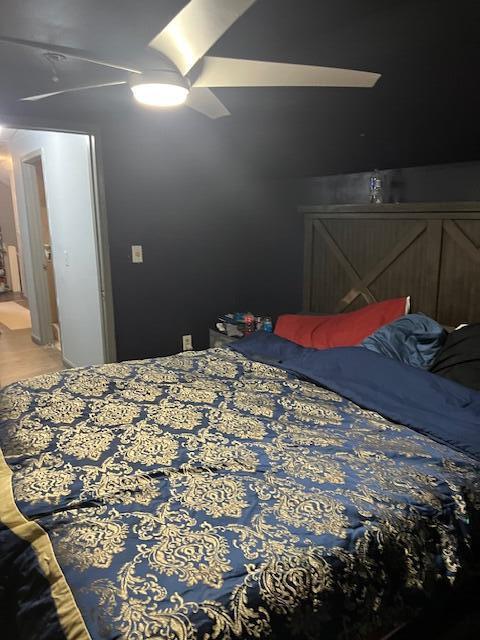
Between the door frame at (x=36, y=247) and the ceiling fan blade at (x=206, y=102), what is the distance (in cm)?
339

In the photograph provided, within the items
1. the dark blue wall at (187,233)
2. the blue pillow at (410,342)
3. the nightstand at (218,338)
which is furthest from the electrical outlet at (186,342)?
the blue pillow at (410,342)

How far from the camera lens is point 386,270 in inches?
126

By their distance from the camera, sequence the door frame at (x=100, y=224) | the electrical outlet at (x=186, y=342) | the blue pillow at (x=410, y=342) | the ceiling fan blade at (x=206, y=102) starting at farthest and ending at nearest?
the electrical outlet at (x=186, y=342) → the door frame at (x=100, y=224) → the blue pillow at (x=410, y=342) → the ceiling fan blade at (x=206, y=102)

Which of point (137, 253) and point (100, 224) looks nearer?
point (100, 224)

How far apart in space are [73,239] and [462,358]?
3196mm

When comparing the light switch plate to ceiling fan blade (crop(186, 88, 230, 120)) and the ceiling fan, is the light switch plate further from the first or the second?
the ceiling fan

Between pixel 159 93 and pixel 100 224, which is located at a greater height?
pixel 159 93

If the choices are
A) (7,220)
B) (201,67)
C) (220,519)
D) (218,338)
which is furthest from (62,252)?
(7,220)

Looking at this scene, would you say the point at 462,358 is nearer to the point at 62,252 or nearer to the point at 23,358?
the point at 62,252

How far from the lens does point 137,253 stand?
3.74 meters

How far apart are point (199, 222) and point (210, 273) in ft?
1.44

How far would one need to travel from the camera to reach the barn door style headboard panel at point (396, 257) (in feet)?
9.00

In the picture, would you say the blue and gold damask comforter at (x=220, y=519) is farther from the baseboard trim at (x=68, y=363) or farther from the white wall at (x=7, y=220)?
the white wall at (x=7, y=220)

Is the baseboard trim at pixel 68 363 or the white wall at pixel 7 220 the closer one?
the baseboard trim at pixel 68 363
